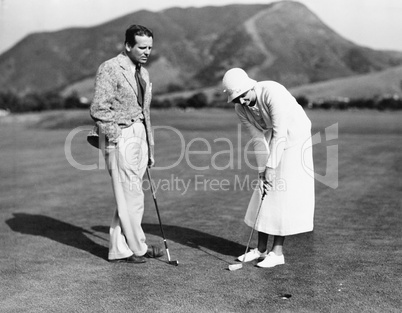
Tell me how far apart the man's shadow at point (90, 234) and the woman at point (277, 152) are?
738 millimetres

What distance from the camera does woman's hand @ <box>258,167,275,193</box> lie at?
5562 millimetres

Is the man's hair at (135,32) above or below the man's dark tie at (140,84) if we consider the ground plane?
above

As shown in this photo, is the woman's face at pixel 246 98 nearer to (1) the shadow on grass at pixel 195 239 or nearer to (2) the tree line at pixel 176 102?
(1) the shadow on grass at pixel 195 239

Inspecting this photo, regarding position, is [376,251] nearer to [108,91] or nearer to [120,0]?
[108,91]

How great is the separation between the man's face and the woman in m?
0.83

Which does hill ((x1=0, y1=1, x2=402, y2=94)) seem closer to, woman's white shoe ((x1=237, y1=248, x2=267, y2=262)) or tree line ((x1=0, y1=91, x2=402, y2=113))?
tree line ((x1=0, y1=91, x2=402, y2=113))

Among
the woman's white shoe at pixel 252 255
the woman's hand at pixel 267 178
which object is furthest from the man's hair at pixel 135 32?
the woman's white shoe at pixel 252 255

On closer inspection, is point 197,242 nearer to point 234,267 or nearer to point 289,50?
point 234,267

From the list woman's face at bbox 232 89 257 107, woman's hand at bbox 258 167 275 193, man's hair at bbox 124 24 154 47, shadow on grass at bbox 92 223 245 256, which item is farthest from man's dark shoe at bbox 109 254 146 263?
man's hair at bbox 124 24 154 47

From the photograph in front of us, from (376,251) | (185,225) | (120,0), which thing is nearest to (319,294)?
(376,251)

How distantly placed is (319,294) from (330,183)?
652 centimetres

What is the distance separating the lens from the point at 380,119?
30.8 m

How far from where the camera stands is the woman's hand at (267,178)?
5562mm

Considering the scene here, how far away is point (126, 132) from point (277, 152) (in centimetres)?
144
